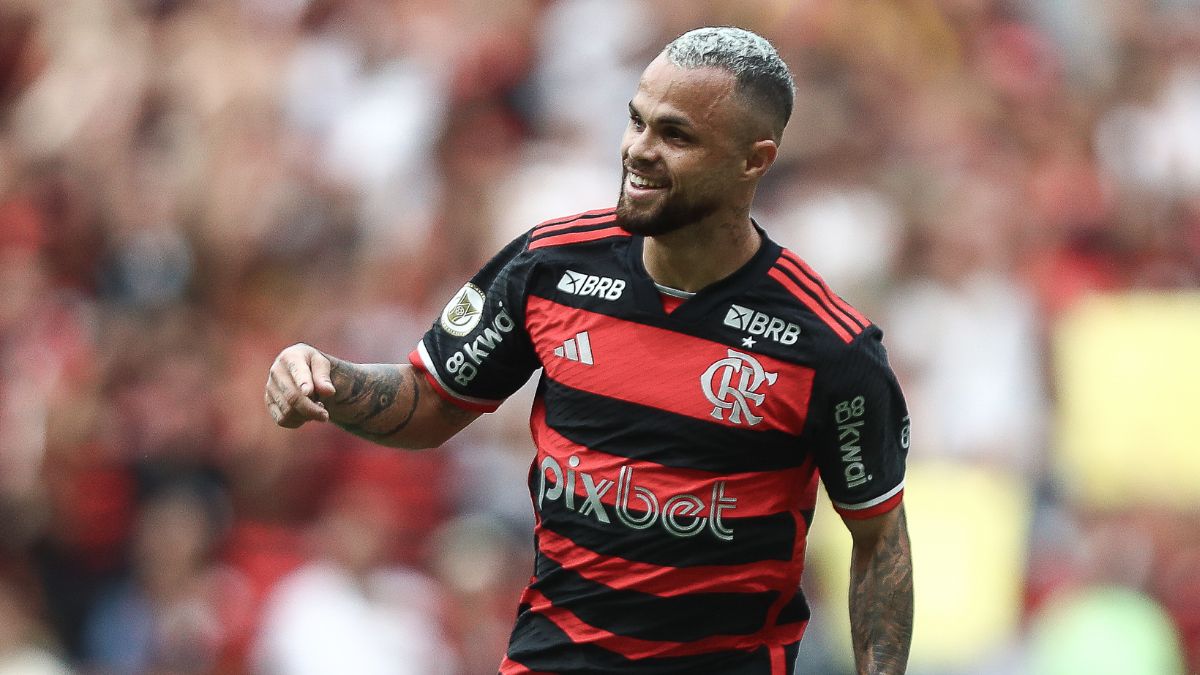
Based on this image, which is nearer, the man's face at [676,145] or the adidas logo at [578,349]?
the man's face at [676,145]

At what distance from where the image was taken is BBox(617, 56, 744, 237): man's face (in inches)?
156

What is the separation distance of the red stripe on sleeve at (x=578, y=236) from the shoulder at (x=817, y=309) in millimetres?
410

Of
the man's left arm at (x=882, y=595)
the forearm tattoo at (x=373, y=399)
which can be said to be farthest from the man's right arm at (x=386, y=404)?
the man's left arm at (x=882, y=595)

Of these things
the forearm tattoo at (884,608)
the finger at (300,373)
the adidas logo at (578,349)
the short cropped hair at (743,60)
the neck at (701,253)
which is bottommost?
the forearm tattoo at (884,608)

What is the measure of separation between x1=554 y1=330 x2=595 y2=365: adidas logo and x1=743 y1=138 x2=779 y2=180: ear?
560 mm

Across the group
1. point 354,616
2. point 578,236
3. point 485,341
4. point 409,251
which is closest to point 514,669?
point 485,341

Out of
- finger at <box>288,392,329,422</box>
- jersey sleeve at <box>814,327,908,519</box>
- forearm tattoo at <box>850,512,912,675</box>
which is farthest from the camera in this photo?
forearm tattoo at <box>850,512,912,675</box>

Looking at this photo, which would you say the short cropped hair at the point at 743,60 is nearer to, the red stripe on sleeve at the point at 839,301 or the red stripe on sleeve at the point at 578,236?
the red stripe on sleeve at the point at 839,301

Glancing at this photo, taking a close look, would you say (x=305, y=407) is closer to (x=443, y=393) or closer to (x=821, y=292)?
(x=443, y=393)

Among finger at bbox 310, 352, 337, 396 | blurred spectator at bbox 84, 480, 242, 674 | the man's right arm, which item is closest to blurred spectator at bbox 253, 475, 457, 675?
blurred spectator at bbox 84, 480, 242, 674

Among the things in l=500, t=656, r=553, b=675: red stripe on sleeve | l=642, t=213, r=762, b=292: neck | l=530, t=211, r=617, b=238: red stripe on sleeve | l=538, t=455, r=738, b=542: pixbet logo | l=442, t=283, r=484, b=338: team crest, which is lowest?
l=500, t=656, r=553, b=675: red stripe on sleeve

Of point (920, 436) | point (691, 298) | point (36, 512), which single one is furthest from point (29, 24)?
point (691, 298)

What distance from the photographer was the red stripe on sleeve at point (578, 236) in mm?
4234

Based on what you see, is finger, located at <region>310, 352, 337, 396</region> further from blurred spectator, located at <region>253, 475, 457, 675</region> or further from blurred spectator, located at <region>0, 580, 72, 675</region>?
blurred spectator, located at <region>0, 580, 72, 675</region>
